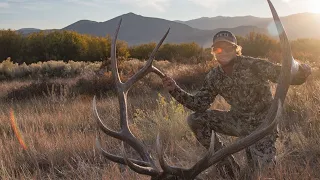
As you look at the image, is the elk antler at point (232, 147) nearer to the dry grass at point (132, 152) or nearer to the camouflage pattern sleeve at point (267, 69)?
the camouflage pattern sleeve at point (267, 69)

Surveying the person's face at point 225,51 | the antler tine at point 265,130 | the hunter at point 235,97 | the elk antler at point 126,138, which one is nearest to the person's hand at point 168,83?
the hunter at point 235,97

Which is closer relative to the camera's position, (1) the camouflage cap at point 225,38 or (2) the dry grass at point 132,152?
(1) the camouflage cap at point 225,38

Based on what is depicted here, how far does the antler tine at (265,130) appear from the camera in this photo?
2881 millimetres

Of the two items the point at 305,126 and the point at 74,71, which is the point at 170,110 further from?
the point at 74,71

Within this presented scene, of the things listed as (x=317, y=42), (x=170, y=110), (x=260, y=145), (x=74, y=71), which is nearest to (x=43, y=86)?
(x=170, y=110)

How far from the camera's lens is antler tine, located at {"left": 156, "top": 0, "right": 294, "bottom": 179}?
2.88 metres

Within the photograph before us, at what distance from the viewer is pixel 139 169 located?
113 inches

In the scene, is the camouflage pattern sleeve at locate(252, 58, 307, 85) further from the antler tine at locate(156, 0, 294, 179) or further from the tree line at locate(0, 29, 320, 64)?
the tree line at locate(0, 29, 320, 64)

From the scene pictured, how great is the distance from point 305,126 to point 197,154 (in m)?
A: 1.84

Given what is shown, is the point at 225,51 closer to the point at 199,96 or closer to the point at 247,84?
the point at 247,84

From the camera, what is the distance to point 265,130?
2932 mm

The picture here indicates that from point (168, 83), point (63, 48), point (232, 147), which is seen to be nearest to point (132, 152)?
point (168, 83)

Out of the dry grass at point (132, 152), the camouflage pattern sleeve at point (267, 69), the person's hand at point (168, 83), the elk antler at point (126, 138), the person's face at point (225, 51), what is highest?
the person's face at point (225, 51)

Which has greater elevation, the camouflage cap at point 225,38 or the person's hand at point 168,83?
the camouflage cap at point 225,38
